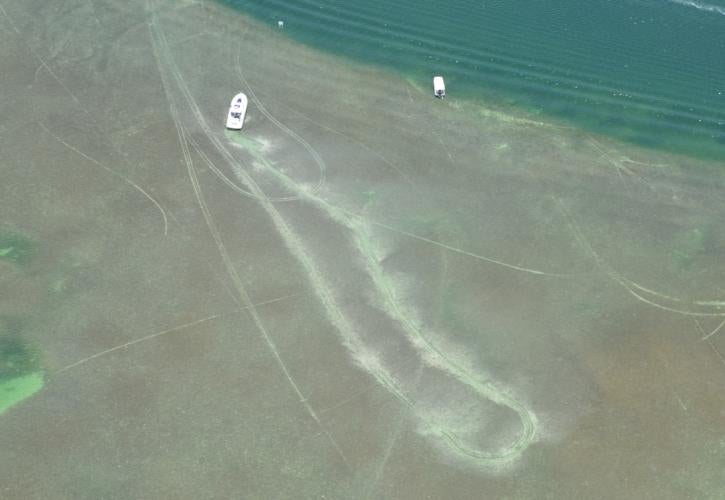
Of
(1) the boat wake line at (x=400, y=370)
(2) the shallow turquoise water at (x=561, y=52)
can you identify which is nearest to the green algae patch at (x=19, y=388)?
(1) the boat wake line at (x=400, y=370)

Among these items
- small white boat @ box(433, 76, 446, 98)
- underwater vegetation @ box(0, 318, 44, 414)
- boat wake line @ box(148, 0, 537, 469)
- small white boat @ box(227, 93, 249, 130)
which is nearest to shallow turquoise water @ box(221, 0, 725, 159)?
small white boat @ box(433, 76, 446, 98)

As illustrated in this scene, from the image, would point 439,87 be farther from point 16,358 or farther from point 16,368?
point 16,368

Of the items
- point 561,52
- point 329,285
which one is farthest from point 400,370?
point 561,52

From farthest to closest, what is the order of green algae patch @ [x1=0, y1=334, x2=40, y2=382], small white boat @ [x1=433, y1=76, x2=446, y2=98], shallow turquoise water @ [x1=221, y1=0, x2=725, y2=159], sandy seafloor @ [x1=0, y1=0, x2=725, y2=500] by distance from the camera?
shallow turquoise water @ [x1=221, y1=0, x2=725, y2=159] → small white boat @ [x1=433, y1=76, x2=446, y2=98] → green algae patch @ [x1=0, y1=334, x2=40, y2=382] → sandy seafloor @ [x1=0, y1=0, x2=725, y2=500]

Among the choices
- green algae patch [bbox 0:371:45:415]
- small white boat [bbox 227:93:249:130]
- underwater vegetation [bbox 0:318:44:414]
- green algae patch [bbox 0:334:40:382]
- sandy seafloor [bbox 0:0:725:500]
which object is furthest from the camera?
small white boat [bbox 227:93:249:130]

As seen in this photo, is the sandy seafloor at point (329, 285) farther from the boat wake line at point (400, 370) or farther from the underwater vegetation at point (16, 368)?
the underwater vegetation at point (16, 368)

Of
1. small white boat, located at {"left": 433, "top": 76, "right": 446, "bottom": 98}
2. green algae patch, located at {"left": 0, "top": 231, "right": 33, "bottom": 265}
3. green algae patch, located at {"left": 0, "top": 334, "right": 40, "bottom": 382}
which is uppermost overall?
small white boat, located at {"left": 433, "top": 76, "right": 446, "bottom": 98}

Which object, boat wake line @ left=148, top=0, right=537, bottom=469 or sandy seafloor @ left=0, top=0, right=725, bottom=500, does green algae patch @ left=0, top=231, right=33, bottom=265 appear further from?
boat wake line @ left=148, top=0, right=537, bottom=469
